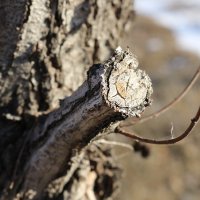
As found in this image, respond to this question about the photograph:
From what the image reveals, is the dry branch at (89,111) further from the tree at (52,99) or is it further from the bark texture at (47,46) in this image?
the bark texture at (47,46)

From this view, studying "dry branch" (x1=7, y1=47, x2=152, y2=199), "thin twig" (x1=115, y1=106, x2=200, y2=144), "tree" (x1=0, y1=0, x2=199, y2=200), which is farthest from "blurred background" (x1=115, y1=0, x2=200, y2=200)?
"thin twig" (x1=115, y1=106, x2=200, y2=144)

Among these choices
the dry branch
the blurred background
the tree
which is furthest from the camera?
the blurred background

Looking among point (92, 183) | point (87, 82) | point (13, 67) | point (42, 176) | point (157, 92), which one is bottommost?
point (157, 92)

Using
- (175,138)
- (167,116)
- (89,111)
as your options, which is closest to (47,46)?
(89,111)

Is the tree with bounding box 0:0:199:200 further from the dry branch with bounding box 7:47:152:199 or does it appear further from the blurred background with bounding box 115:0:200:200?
the blurred background with bounding box 115:0:200:200

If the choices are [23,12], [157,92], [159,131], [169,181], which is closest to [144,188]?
[169,181]

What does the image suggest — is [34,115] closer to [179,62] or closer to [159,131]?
[159,131]

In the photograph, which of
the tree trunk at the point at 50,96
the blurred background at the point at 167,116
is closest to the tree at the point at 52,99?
the tree trunk at the point at 50,96

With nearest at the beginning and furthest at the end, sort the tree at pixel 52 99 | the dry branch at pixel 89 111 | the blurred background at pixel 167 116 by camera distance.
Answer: the dry branch at pixel 89 111
the tree at pixel 52 99
the blurred background at pixel 167 116

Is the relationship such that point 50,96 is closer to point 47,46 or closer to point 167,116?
point 47,46
